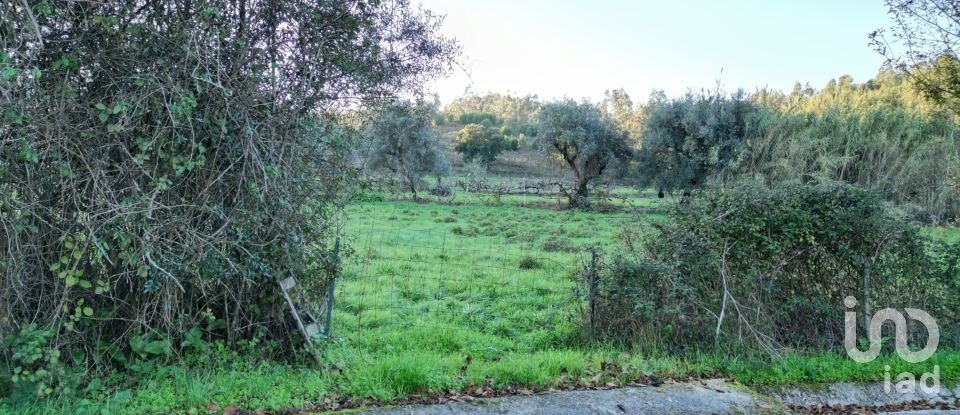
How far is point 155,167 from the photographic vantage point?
4164 mm

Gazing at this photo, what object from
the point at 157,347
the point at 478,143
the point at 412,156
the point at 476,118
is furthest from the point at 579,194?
the point at 476,118

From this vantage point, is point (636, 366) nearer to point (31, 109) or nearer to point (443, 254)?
point (31, 109)

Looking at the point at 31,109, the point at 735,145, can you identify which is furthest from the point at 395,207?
the point at 31,109

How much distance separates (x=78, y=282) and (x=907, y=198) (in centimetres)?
2641

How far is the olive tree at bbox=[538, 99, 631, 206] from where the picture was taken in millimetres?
32781

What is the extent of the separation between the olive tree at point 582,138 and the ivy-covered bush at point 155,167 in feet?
93.8

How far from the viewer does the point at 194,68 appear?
4145 millimetres

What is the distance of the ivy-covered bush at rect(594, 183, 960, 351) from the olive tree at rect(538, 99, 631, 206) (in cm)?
2631

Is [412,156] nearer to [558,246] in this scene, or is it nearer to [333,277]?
[558,246]

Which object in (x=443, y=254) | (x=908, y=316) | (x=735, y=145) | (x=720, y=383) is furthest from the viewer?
(x=735, y=145)

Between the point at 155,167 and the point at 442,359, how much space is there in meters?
2.86

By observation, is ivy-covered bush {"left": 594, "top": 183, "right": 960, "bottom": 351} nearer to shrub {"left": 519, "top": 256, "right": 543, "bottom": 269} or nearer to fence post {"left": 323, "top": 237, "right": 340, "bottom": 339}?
fence post {"left": 323, "top": 237, "right": 340, "bottom": 339}

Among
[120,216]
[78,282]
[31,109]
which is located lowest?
[78,282]

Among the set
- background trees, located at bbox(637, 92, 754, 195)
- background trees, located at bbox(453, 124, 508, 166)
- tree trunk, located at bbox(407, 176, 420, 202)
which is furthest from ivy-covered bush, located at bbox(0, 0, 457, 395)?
background trees, located at bbox(453, 124, 508, 166)
